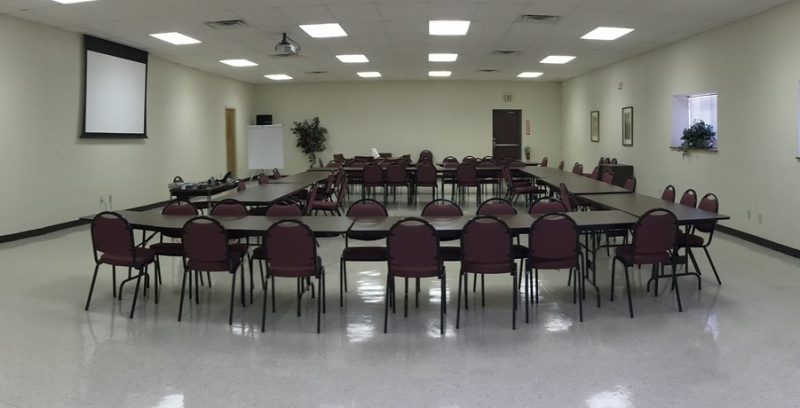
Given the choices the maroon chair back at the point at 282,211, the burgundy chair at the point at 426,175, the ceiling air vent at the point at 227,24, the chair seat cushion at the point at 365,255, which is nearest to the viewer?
the chair seat cushion at the point at 365,255

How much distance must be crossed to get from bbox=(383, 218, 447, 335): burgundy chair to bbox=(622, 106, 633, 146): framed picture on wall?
9.05 m

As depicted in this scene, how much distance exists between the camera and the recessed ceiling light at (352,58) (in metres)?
11.8

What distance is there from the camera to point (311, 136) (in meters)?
17.5

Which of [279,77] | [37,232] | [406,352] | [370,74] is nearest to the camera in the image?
[406,352]

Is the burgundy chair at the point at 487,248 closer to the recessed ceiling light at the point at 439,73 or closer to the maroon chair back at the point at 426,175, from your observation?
the maroon chair back at the point at 426,175

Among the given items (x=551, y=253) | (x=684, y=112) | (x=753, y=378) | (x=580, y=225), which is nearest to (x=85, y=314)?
(x=551, y=253)

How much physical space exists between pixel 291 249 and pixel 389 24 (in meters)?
5.22

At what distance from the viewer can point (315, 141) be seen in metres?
17.6

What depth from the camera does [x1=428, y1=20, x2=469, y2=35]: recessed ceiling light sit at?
8461 millimetres

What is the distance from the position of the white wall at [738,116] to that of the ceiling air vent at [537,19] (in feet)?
8.13

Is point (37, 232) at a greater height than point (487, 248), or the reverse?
point (487, 248)

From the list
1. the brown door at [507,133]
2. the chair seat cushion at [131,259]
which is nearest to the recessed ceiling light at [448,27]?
the chair seat cushion at [131,259]

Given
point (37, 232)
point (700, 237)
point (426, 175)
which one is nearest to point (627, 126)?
point (426, 175)

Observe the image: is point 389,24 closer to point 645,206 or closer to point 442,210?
point 442,210
